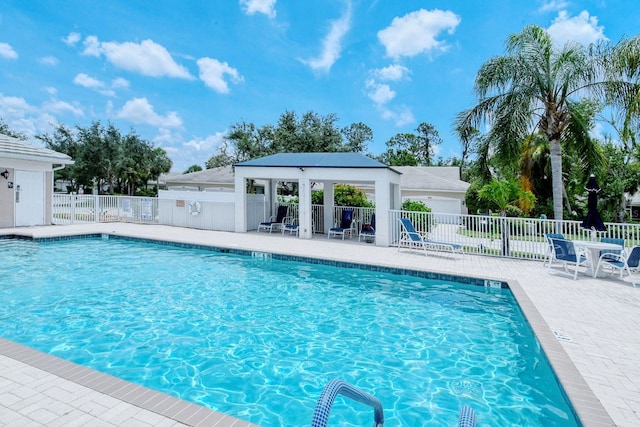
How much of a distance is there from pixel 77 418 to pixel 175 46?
25.5 meters

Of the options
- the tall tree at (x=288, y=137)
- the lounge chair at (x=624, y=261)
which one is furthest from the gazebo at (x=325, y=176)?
the tall tree at (x=288, y=137)

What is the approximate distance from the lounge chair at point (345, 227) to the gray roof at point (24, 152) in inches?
570

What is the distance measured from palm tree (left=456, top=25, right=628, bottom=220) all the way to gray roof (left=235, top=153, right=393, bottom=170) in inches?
179

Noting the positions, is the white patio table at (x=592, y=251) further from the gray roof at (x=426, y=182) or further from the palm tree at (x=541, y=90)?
the gray roof at (x=426, y=182)

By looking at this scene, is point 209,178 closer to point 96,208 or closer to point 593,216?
point 96,208

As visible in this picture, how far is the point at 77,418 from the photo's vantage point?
3006 mm

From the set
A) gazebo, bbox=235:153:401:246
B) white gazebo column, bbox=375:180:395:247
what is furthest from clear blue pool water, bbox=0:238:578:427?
gazebo, bbox=235:153:401:246

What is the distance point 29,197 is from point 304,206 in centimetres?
1386

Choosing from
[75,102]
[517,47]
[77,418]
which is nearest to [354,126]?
[75,102]

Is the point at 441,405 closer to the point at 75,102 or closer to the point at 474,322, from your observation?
the point at 474,322

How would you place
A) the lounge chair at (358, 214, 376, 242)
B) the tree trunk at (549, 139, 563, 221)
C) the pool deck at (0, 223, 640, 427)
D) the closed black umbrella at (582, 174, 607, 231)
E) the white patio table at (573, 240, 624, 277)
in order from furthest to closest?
the lounge chair at (358, 214, 376, 242) → the tree trunk at (549, 139, 563, 221) → the closed black umbrella at (582, 174, 607, 231) → the white patio table at (573, 240, 624, 277) → the pool deck at (0, 223, 640, 427)

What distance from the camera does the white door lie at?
17.2 m

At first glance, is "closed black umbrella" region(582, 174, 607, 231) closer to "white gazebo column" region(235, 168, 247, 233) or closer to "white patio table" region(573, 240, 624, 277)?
"white patio table" region(573, 240, 624, 277)

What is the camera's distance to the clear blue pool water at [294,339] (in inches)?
162
